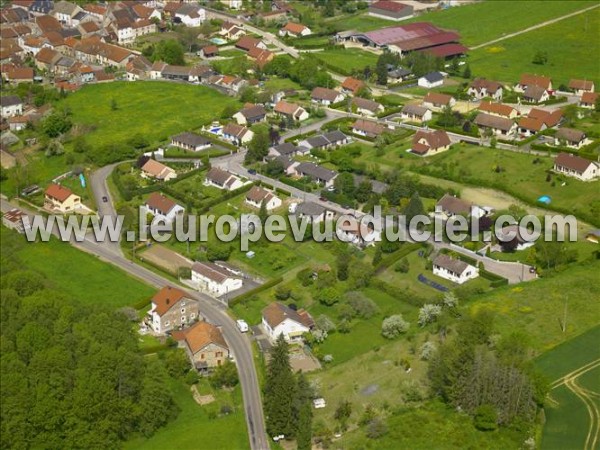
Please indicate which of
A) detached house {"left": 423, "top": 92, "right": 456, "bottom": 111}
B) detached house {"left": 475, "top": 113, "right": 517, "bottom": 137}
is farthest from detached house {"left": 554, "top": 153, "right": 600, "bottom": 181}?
detached house {"left": 423, "top": 92, "right": 456, "bottom": 111}

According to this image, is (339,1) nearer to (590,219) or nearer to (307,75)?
(307,75)

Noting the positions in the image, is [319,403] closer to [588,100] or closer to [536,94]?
[588,100]

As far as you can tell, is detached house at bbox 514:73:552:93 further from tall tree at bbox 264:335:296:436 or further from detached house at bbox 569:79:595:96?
tall tree at bbox 264:335:296:436

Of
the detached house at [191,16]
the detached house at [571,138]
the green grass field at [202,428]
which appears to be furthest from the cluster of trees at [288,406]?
the detached house at [191,16]

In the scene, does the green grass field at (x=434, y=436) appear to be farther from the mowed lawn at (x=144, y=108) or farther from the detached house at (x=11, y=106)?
the detached house at (x=11, y=106)

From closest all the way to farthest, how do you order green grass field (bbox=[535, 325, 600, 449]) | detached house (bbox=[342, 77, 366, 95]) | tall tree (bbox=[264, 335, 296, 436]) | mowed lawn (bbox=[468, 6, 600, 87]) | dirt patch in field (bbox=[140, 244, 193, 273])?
green grass field (bbox=[535, 325, 600, 449]) → tall tree (bbox=[264, 335, 296, 436]) → dirt patch in field (bbox=[140, 244, 193, 273]) → detached house (bbox=[342, 77, 366, 95]) → mowed lawn (bbox=[468, 6, 600, 87])
